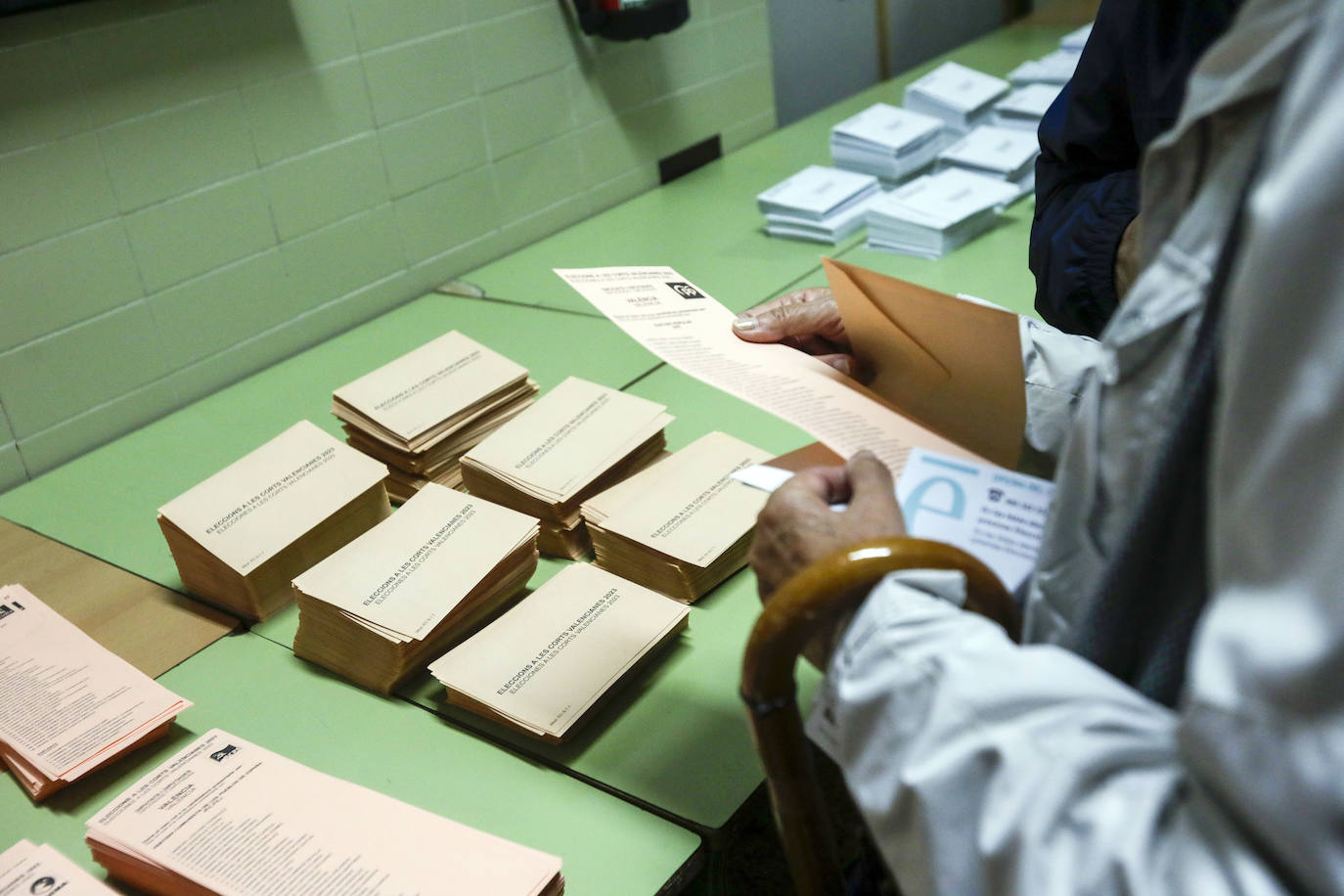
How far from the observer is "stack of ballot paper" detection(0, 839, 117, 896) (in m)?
0.94

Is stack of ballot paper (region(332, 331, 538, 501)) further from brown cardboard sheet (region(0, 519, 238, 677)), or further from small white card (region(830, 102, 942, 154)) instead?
small white card (region(830, 102, 942, 154))

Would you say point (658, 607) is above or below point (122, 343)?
below

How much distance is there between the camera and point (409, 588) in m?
1.22

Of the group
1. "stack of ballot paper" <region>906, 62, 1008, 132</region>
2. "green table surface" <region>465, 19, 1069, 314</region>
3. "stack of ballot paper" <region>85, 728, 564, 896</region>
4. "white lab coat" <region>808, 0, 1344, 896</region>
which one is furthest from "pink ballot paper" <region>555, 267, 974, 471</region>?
"stack of ballot paper" <region>906, 62, 1008, 132</region>

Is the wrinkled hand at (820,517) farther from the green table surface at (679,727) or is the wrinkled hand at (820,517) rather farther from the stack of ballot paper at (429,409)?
the stack of ballot paper at (429,409)

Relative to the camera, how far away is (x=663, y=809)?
1014mm

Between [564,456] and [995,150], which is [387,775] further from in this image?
[995,150]

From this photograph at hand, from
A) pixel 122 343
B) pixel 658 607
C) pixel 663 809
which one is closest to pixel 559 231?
pixel 122 343

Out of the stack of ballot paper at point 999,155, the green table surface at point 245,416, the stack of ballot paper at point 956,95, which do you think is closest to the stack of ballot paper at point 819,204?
the stack of ballot paper at point 999,155

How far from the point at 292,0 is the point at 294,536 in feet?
4.05

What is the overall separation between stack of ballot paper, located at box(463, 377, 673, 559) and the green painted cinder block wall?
0.90 meters

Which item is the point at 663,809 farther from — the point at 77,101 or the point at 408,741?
the point at 77,101

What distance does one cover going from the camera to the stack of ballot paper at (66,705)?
1113 millimetres

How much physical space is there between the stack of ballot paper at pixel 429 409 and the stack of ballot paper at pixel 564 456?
0.08 metres
